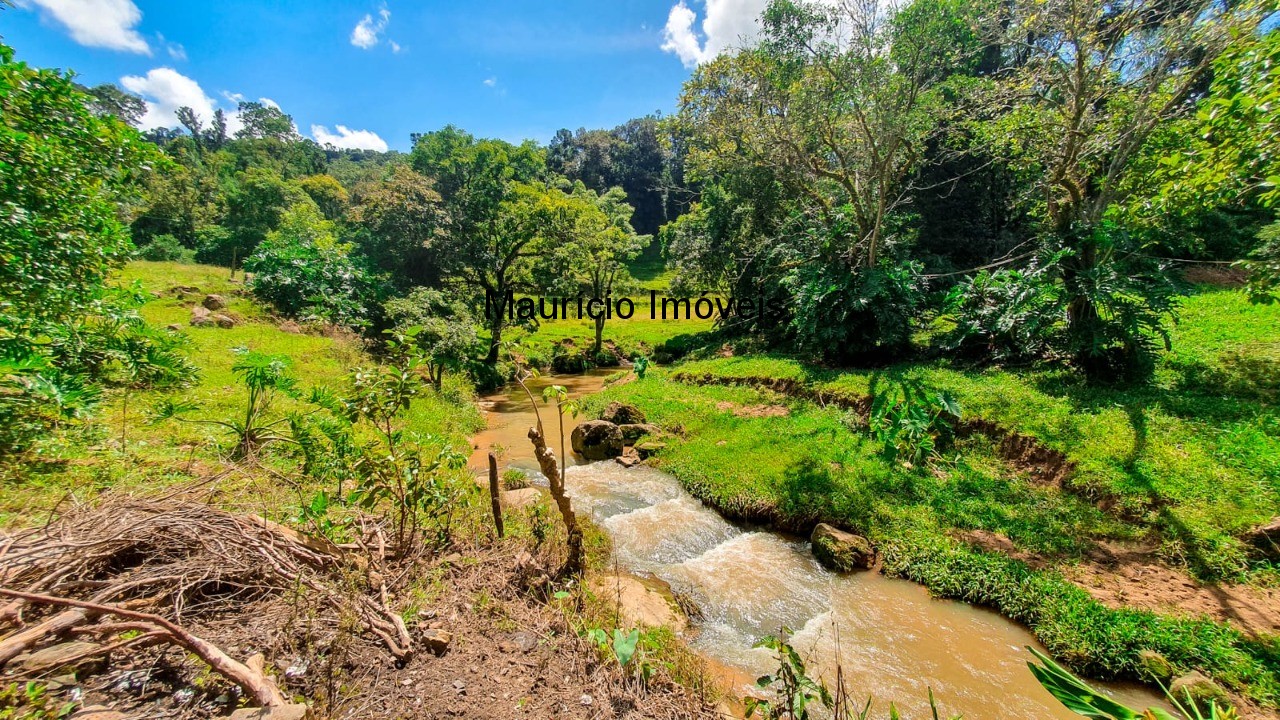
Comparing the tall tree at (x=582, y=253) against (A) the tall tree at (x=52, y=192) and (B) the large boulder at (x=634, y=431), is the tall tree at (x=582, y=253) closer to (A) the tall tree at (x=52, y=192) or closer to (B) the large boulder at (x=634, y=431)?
(B) the large boulder at (x=634, y=431)

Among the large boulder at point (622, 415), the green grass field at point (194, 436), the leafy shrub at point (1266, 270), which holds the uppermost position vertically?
the leafy shrub at point (1266, 270)

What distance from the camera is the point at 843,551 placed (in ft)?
22.7

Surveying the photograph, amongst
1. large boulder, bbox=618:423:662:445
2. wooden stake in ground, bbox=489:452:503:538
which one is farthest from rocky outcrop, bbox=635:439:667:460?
wooden stake in ground, bbox=489:452:503:538

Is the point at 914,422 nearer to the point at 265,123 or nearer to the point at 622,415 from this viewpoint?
the point at 622,415

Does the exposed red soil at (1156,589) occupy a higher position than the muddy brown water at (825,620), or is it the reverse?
the exposed red soil at (1156,589)

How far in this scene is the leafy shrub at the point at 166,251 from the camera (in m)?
33.7

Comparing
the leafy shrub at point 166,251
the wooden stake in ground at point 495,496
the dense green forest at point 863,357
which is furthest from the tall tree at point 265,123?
the wooden stake in ground at point 495,496

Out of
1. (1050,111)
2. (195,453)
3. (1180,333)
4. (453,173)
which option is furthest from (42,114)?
(453,173)

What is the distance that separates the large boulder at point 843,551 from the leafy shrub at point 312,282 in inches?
755

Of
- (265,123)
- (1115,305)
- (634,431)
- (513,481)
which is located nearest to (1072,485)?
(1115,305)

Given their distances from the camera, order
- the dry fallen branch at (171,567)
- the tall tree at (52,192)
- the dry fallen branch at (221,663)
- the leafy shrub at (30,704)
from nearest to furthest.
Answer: the leafy shrub at (30,704) → the dry fallen branch at (221,663) → the dry fallen branch at (171,567) → the tall tree at (52,192)

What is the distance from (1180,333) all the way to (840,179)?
8839mm

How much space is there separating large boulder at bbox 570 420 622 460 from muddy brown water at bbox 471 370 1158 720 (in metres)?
2.62

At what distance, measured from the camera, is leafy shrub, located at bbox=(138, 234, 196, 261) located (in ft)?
110
